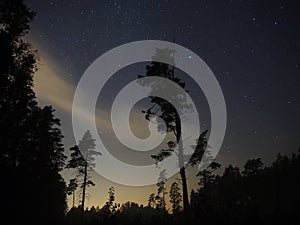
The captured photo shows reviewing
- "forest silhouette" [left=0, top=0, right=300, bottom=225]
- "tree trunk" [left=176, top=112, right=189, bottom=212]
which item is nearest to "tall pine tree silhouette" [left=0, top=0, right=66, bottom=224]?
"forest silhouette" [left=0, top=0, right=300, bottom=225]

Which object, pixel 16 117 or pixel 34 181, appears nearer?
pixel 16 117

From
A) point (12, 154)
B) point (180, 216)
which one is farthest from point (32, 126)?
point (180, 216)

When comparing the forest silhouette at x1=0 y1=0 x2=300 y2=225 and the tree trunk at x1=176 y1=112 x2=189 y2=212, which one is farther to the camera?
the tree trunk at x1=176 y1=112 x2=189 y2=212

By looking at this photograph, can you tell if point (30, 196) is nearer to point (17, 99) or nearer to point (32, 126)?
point (32, 126)

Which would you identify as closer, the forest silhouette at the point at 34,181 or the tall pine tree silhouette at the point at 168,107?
the forest silhouette at the point at 34,181

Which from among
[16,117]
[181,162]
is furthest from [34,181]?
[181,162]

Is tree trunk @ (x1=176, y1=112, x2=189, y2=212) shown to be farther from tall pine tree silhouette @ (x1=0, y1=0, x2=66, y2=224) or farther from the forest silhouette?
tall pine tree silhouette @ (x1=0, y1=0, x2=66, y2=224)

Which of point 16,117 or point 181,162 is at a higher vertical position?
point 16,117

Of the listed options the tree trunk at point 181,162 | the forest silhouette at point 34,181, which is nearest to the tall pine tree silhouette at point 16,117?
the forest silhouette at point 34,181

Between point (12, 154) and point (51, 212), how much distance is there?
7.16 metres

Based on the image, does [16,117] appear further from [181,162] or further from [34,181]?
[181,162]

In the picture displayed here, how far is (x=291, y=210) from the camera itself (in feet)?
28.5

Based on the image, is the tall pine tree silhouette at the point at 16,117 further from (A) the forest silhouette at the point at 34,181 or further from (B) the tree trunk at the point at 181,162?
(B) the tree trunk at the point at 181,162

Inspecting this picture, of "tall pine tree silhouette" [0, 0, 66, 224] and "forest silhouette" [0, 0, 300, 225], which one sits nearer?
"forest silhouette" [0, 0, 300, 225]
